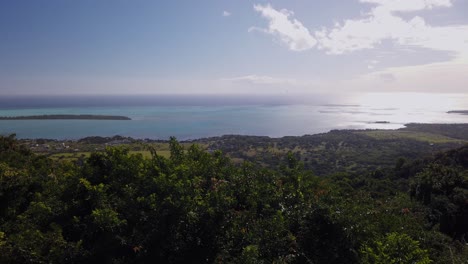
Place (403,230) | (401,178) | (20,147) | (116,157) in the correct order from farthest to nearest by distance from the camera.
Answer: (401,178), (20,147), (116,157), (403,230)

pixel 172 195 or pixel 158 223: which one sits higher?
pixel 172 195

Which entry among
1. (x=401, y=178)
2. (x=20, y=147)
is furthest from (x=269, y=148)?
(x=20, y=147)

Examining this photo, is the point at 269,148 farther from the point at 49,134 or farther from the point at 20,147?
the point at 49,134

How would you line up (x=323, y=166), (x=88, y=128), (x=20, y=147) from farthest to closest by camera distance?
1. (x=88, y=128)
2. (x=323, y=166)
3. (x=20, y=147)

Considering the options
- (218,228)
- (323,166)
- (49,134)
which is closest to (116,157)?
(218,228)


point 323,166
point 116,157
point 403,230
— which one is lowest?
point 323,166

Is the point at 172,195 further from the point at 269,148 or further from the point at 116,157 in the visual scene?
the point at 269,148

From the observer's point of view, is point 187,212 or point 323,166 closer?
point 187,212

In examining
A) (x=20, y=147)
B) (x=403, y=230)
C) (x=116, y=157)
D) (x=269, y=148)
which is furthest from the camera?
(x=269, y=148)

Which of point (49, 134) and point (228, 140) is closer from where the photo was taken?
point (228, 140)
